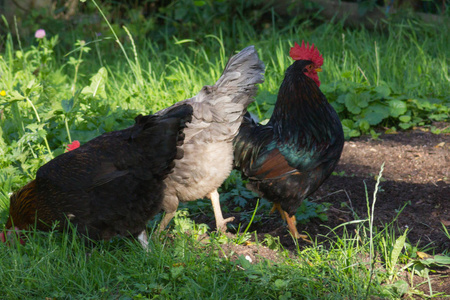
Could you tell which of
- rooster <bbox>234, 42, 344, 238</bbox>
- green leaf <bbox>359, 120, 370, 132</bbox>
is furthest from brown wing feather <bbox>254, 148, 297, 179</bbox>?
green leaf <bbox>359, 120, 370, 132</bbox>

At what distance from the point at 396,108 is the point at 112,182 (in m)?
3.23

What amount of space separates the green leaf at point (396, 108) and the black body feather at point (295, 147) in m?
1.83

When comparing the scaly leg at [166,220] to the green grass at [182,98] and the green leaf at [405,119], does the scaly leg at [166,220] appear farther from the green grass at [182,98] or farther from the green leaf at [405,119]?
the green leaf at [405,119]

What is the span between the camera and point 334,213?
3672mm

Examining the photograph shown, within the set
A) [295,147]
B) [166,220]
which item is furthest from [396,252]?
[166,220]

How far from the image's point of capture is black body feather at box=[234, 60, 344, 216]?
3.37 meters

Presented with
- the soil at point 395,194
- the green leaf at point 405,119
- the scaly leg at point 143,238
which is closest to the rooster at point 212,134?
the scaly leg at point 143,238

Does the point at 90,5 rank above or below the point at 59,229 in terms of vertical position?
above

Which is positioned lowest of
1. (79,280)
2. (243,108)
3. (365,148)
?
(365,148)

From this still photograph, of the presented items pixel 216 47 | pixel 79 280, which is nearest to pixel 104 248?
pixel 79 280

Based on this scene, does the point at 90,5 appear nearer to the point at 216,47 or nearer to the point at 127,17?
the point at 127,17

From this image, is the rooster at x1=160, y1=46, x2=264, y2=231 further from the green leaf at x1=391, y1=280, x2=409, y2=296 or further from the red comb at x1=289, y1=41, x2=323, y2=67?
the green leaf at x1=391, y1=280, x2=409, y2=296

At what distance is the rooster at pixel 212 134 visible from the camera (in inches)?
132

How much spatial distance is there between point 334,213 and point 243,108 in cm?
106
